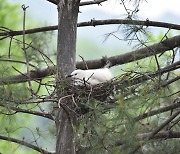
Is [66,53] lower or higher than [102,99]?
higher

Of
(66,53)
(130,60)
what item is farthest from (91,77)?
(130,60)

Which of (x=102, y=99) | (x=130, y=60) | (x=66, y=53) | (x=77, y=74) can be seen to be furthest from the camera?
(x=130, y=60)

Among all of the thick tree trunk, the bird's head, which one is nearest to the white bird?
the bird's head

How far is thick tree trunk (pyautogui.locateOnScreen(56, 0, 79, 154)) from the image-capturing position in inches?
102

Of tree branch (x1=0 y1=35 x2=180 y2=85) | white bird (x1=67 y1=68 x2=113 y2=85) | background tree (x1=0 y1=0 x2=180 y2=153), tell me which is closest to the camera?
background tree (x1=0 y1=0 x2=180 y2=153)

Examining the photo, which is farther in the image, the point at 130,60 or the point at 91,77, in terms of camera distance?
the point at 130,60

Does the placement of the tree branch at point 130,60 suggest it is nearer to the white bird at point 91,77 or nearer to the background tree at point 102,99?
the background tree at point 102,99

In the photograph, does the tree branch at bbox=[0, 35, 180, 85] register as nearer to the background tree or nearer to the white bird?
the background tree

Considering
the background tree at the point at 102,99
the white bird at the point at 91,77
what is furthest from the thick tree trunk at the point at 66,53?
the white bird at the point at 91,77

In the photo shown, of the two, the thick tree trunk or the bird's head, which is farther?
the thick tree trunk

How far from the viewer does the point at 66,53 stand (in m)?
2.70

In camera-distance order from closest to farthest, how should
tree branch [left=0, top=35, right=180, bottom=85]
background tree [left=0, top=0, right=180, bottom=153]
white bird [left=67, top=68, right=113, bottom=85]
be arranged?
background tree [left=0, top=0, right=180, bottom=153] < white bird [left=67, top=68, right=113, bottom=85] < tree branch [left=0, top=35, right=180, bottom=85]

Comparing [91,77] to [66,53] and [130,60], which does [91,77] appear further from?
[130,60]

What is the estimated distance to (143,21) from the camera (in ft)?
9.00
